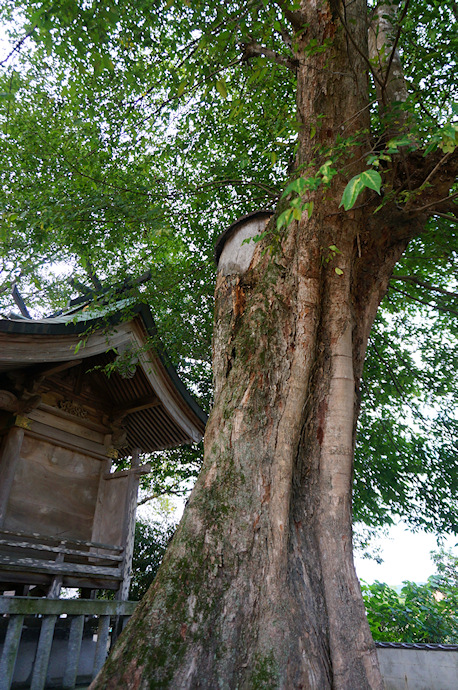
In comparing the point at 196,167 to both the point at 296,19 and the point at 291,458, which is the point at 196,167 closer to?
the point at 296,19

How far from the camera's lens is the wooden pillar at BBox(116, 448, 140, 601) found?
6.30 metres

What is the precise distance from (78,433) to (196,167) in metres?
4.81

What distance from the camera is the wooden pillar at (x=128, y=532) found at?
6.30m

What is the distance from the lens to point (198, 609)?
82.4 inches

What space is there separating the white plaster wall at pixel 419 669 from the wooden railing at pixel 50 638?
297 cm

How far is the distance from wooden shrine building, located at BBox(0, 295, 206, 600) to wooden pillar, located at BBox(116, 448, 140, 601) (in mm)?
16

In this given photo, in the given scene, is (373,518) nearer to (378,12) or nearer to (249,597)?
(249,597)

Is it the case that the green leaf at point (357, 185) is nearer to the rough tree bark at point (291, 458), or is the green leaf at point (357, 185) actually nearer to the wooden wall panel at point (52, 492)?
the rough tree bark at point (291, 458)

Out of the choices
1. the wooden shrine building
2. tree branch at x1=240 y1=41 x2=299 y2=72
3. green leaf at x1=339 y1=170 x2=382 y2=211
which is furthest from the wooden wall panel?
green leaf at x1=339 y1=170 x2=382 y2=211

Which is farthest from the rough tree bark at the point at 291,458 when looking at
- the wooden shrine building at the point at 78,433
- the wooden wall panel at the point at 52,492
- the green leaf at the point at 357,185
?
the wooden wall panel at the point at 52,492

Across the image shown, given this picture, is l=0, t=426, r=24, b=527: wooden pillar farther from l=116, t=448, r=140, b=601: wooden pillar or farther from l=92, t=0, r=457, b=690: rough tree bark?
l=92, t=0, r=457, b=690: rough tree bark

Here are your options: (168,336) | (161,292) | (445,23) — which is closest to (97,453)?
(168,336)

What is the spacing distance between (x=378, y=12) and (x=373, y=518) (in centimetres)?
926

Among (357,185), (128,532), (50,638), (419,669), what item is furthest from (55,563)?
(357,185)
